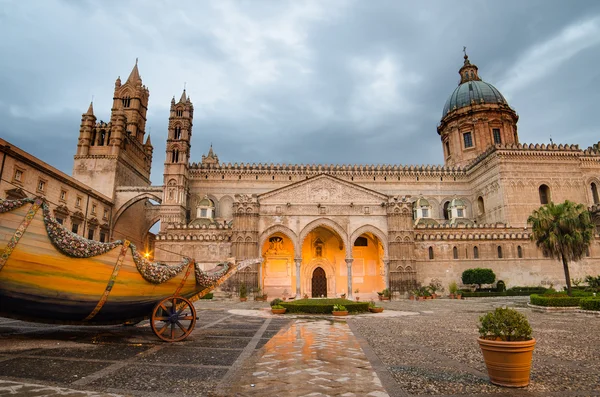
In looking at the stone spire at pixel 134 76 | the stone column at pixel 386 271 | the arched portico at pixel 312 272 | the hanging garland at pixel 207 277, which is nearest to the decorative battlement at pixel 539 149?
the stone column at pixel 386 271

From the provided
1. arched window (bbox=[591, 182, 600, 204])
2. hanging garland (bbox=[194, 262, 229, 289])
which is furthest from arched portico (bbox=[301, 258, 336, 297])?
arched window (bbox=[591, 182, 600, 204])

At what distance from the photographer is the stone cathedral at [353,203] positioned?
30516 millimetres

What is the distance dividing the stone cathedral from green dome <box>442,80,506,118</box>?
19 centimetres

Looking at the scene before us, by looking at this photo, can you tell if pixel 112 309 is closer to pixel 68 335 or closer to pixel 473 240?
pixel 68 335

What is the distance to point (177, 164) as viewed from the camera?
132 feet

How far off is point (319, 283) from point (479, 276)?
46.0 feet

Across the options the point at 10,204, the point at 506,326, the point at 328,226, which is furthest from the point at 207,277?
the point at 328,226

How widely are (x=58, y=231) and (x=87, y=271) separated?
106 cm

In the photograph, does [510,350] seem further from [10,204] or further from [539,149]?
[539,149]

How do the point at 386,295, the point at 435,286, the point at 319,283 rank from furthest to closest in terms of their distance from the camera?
the point at 319,283 → the point at 435,286 → the point at 386,295

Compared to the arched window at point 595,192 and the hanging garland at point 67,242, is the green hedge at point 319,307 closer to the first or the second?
the hanging garland at point 67,242

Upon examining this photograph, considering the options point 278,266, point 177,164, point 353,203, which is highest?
point 177,164

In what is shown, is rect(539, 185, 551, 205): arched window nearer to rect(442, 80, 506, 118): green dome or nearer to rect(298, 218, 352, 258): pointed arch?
rect(442, 80, 506, 118): green dome

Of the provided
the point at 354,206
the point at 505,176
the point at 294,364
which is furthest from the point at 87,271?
the point at 505,176
